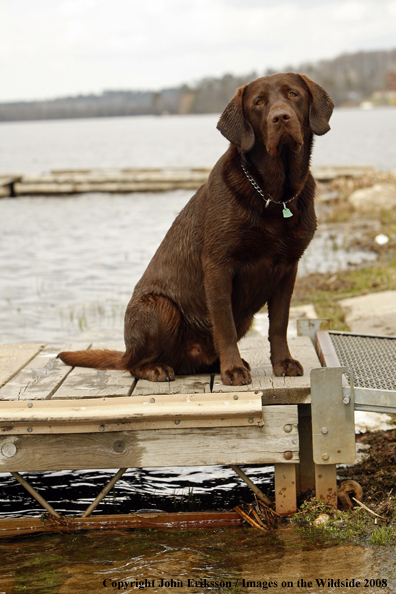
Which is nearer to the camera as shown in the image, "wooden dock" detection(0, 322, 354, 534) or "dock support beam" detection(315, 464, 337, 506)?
"wooden dock" detection(0, 322, 354, 534)

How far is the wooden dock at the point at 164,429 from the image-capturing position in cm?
342

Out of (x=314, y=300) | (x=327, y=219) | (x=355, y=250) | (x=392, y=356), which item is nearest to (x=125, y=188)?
(x=327, y=219)

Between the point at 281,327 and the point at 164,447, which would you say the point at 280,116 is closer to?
the point at 281,327

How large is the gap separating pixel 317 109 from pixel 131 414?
1.76 meters

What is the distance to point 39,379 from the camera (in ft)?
13.3

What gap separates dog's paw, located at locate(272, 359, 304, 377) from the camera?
383cm

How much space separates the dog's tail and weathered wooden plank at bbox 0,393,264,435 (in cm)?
67

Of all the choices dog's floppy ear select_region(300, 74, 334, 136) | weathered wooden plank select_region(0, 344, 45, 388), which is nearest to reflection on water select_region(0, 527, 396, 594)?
weathered wooden plank select_region(0, 344, 45, 388)

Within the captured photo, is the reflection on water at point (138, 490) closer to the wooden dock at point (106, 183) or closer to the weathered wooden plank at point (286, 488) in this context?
the weathered wooden plank at point (286, 488)

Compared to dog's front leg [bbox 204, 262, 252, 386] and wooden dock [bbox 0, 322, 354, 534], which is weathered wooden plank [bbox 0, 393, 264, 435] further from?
dog's front leg [bbox 204, 262, 252, 386]

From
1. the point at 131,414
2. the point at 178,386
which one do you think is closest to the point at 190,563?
the point at 131,414

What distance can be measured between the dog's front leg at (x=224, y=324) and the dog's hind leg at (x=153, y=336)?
0.90 ft

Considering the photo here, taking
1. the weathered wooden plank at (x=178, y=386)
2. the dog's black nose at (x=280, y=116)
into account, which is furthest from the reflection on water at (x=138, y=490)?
the dog's black nose at (x=280, y=116)

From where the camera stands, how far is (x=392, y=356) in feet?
14.2
